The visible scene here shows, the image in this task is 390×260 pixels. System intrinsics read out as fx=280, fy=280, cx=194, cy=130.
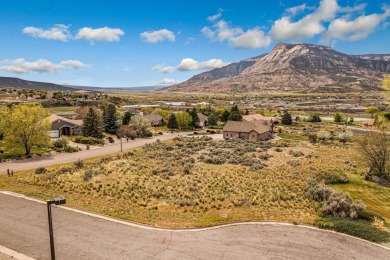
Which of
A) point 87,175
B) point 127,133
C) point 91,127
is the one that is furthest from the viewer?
point 127,133

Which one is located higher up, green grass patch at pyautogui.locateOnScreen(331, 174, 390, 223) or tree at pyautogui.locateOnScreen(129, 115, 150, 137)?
tree at pyautogui.locateOnScreen(129, 115, 150, 137)

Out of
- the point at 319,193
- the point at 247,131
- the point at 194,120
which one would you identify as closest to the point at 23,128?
the point at 319,193

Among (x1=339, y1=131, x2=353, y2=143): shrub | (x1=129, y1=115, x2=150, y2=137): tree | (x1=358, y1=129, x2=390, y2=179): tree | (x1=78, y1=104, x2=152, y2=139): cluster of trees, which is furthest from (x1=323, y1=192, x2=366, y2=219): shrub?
(x1=129, y1=115, x2=150, y2=137): tree

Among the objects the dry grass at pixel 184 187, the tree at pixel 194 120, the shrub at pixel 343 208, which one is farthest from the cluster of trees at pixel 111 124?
the shrub at pixel 343 208

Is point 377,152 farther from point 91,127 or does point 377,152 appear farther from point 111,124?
point 111,124

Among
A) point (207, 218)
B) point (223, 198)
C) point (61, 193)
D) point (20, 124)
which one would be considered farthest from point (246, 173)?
point (20, 124)

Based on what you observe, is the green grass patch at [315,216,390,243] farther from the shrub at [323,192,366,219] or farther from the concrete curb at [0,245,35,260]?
the concrete curb at [0,245,35,260]

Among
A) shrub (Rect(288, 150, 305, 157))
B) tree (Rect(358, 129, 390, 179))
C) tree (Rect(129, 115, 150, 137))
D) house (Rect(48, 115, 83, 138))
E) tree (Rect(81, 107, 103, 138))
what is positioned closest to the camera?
tree (Rect(358, 129, 390, 179))
